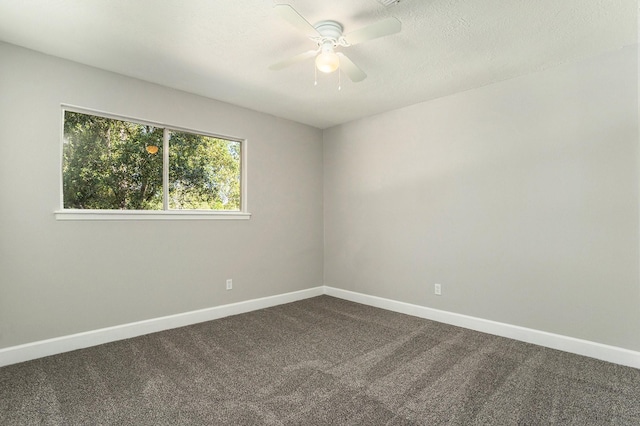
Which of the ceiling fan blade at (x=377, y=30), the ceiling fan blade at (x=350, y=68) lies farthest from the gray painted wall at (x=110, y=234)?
the ceiling fan blade at (x=377, y=30)

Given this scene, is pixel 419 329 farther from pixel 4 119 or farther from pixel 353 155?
pixel 4 119

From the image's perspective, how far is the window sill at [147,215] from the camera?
109 inches

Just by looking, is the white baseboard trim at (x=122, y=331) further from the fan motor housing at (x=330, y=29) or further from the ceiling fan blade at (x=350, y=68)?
the fan motor housing at (x=330, y=29)

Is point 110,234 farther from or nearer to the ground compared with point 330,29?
nearer to the ground

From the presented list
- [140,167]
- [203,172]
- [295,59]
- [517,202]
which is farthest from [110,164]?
[517,202]

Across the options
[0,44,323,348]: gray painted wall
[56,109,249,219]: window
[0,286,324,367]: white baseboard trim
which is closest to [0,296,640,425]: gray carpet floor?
[0,286,324,367]: white baseboard trim

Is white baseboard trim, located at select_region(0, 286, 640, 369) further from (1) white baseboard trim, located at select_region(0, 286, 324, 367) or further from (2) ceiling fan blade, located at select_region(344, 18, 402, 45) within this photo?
(2) ceiling fan blade, located at select_region(344, 18, 402, 45)

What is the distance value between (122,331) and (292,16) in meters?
3.09

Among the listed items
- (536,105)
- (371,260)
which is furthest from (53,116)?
(536,105)

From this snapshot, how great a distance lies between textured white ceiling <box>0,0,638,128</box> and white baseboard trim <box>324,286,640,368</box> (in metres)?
2.42

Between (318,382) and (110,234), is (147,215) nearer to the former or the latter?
(110,234)

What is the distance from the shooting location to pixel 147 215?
3.21m

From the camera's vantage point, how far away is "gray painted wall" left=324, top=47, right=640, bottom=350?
2.54 meters

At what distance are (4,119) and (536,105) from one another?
4553 millimetres
